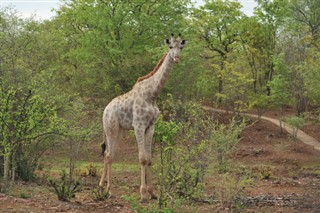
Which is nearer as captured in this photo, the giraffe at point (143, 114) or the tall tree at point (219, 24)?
the giraffe at point (143, 114)

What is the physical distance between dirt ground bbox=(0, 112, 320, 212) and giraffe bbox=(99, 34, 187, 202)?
90cm

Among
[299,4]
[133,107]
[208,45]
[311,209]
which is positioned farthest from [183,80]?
[299,4]

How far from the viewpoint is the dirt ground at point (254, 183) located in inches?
392

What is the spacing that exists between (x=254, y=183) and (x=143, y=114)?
408 centimetres

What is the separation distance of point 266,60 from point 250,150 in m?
9.49

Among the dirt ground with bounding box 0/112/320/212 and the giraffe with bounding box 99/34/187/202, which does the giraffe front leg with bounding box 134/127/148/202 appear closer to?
the giraffe with bounding box 99/34/187/202

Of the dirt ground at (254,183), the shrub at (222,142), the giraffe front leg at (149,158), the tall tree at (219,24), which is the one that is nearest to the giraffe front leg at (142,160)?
the giraffe front leg at (149,158)

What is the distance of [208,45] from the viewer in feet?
102

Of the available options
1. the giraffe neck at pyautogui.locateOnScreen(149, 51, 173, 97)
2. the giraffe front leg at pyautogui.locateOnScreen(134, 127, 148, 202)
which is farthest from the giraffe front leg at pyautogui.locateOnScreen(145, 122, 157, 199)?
the giraffe neck at pyautogui.locateOnScreen(149, 51, 173, 97)

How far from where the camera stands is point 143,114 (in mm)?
11445

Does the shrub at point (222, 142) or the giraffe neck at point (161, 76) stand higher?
the giraffe neck at point (161, 76)

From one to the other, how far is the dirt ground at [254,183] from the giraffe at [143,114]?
90 cm

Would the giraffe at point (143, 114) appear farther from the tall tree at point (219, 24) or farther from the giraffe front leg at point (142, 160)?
the tall tree at point (219, 24)

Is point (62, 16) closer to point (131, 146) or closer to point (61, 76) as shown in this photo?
point (61, 76)
